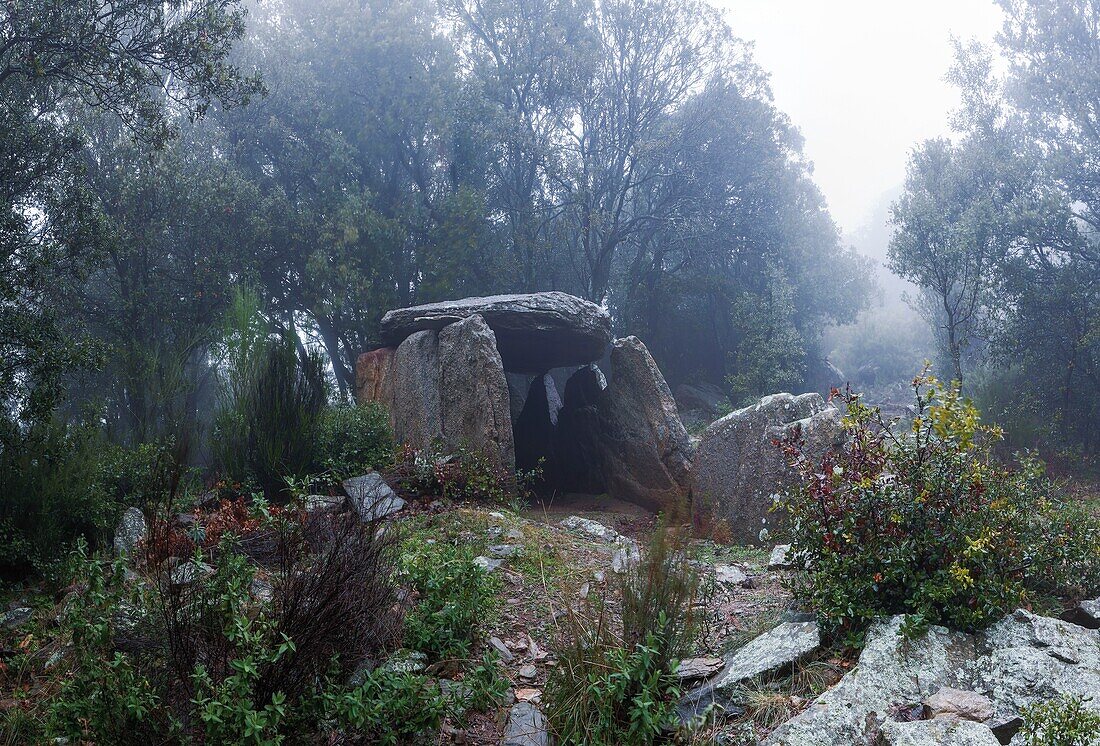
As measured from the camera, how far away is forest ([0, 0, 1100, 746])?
3656mm

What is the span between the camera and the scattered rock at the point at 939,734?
279cm

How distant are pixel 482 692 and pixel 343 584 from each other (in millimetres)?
780

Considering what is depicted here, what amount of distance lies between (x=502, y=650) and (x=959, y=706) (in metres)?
2.15

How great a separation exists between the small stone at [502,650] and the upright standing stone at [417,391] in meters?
6.18

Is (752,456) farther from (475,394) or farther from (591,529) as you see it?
(475,394)

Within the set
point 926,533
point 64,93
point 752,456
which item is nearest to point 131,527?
point 64,93

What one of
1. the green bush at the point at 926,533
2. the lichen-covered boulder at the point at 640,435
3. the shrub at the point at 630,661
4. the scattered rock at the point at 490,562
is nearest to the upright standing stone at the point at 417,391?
the lichen-covered boulder at the point at 640,435

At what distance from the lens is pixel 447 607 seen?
13.5ft

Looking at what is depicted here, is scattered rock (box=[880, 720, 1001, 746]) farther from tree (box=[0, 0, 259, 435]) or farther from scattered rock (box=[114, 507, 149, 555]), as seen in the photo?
tree (box=[0, 0, 259, 435])

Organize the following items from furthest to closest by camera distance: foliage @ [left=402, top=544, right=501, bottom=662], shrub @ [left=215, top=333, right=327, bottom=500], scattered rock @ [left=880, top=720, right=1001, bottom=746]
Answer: shrub @ [left=215, top=333, right=327, bottom=500] → foliage @ [left=402, top=544, right=501, bottom=662] → scattered rock @ [left=880, top=720, right=1001, bottom=746]

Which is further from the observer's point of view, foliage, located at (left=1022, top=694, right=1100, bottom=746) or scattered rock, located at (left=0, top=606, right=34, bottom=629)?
scattered rock, located at (left=0, top=606, right=34, bottom=629)

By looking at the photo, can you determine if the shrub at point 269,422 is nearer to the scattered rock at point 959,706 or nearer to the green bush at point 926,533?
the green bush at point 926,533

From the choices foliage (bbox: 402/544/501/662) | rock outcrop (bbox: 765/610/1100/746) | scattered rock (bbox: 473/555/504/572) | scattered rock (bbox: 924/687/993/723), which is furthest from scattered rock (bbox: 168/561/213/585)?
scattered rock (bbox: 924/687/993/723)

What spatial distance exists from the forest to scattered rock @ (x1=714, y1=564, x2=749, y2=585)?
21.7 inches
